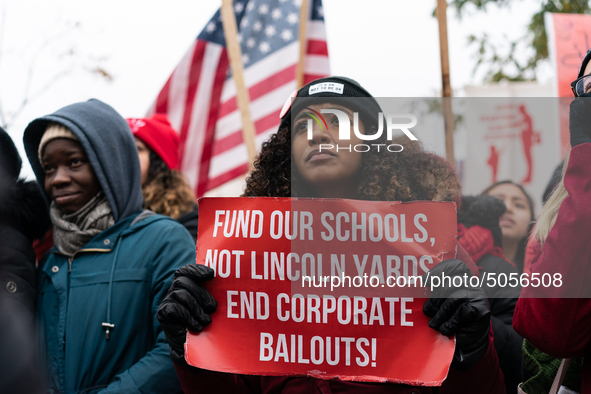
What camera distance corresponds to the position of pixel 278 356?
5.27ft

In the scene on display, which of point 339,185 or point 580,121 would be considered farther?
point 339,185

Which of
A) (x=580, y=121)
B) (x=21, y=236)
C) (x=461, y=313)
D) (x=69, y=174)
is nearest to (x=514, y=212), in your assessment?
(x=580, y=121)

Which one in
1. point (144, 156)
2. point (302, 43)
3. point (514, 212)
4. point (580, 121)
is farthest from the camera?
point (302, 43)

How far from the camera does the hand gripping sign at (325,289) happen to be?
1.56m

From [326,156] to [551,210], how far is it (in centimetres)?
74

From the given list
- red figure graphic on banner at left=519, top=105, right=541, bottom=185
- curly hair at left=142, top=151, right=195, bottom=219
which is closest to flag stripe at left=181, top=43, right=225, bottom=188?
curly hair at left=142, top=151, right=195, bottom=219

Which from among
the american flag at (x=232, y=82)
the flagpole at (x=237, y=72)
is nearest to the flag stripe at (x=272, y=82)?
the american flag at (x=232, y=82)

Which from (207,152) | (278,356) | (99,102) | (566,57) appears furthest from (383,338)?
(207,152)

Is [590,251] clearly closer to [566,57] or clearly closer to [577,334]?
[577,334]

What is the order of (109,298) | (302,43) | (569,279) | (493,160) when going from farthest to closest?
(302,43) → (493,160) → (109,298) → (569,279)

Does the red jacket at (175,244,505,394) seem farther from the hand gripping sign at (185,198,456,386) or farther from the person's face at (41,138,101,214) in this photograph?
the person's face at (41,138,101,214)

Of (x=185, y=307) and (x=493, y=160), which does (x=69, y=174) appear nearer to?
(x=185, y=307)

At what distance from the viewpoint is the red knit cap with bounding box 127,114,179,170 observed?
139 inches

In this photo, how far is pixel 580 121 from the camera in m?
1.52
